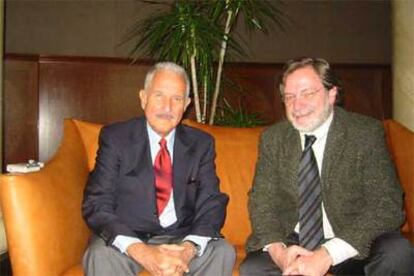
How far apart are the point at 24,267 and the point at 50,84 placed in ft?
10.4

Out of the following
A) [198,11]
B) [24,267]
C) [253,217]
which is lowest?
[24,267]

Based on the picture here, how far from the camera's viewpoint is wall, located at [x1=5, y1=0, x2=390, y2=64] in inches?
171

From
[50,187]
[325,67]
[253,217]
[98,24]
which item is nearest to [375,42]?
[98,24]

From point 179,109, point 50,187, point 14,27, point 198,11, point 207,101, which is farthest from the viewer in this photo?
point 14,27

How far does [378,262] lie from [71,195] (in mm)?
1257

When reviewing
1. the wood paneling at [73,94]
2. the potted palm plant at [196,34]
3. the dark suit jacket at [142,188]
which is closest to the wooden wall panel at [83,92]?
the wood paneling at [73,94]

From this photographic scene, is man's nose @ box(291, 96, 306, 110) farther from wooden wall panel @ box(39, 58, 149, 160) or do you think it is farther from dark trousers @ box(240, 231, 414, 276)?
wooden wall panel @ box(39, 58, 149, 160)

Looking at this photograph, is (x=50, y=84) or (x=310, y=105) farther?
(x=50, y=84)

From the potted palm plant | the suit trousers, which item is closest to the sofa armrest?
the suit trousers

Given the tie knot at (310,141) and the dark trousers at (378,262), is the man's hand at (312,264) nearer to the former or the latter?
the dark trousers at (378,262)

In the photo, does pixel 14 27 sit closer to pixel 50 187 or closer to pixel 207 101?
pixel 207 101

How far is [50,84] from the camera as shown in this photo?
14.4 ft

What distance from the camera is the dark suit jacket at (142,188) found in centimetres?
177

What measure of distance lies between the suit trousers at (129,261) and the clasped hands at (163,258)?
51 millimetres
